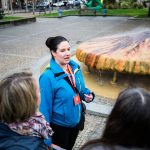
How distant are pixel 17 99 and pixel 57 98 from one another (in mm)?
1207

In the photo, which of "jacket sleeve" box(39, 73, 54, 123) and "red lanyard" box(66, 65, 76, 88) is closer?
"jacket sleeve" box(39, 73, 54, 123)

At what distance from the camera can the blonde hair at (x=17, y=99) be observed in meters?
2.26

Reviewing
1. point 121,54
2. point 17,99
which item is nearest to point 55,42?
point 17,99

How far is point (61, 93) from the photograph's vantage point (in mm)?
3416

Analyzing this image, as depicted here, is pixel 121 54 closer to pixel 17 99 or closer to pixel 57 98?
pixel 57 98

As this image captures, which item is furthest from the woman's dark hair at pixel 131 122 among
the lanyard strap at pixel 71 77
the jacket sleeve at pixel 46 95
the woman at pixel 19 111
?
the lanyard strap at pixel 71 77

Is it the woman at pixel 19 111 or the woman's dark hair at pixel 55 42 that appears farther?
the woman's dark hair at pixel 55 42

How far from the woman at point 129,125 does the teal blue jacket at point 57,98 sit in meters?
1.56

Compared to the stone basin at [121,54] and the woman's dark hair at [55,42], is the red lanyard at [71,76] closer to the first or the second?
the woman's dark hair at [55,42]

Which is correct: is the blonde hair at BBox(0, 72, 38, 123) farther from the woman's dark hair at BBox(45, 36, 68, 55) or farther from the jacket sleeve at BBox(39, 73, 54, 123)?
the woman's dark hair at BBox(45, 36, 68, 55)

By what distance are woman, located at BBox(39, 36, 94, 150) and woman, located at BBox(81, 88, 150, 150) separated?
5.14 feet

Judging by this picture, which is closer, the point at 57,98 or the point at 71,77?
the point at 57,98

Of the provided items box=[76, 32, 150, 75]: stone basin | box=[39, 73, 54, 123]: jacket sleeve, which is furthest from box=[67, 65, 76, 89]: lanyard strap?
box=[76, 32, 150, 75]: stone basin

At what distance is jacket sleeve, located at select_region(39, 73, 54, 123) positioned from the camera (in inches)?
132
